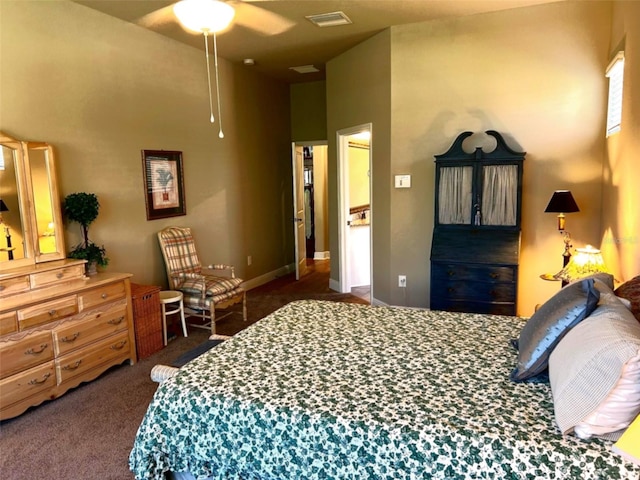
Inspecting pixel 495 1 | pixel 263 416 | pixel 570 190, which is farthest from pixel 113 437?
pixel 495 1

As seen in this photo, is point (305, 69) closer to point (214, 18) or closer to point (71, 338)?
point (214, 18)

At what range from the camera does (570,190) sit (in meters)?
3.89

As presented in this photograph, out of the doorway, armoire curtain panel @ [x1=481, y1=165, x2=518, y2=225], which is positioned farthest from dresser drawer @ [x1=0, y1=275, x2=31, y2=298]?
the doorway

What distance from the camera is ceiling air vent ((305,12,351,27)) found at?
3884 millimetres

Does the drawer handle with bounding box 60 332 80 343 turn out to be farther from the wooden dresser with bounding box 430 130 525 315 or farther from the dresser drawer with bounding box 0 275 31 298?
the wooden dresser with bounding box 430 130 525 315

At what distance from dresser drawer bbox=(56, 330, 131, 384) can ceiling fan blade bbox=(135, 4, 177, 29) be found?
8.84 feet

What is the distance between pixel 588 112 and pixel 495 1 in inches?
49.3

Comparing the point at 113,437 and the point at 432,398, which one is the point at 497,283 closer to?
the point at 432,398

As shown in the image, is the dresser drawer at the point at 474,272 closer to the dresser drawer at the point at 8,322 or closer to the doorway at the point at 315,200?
the dresser drawer at the point at 8,322

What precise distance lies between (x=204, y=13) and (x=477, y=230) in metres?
2.83

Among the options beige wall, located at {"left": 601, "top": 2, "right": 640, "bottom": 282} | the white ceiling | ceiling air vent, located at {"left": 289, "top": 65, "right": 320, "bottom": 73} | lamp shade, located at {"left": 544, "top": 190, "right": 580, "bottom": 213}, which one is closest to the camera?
beige wall, located at {"left": 601, "top": 2, "right": 640, "bottom": 282}

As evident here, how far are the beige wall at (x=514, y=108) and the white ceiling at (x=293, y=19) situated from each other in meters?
0.21

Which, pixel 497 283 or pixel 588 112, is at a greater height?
pixel 588 112

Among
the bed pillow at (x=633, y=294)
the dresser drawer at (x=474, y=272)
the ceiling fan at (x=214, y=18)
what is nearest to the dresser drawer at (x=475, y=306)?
the dresser drawer at (x=474, y=272)
